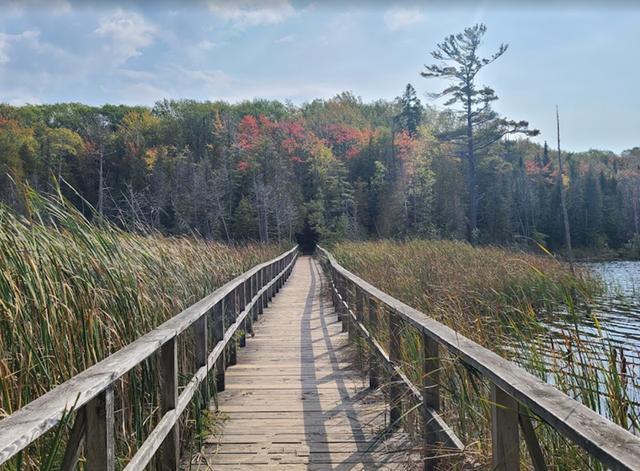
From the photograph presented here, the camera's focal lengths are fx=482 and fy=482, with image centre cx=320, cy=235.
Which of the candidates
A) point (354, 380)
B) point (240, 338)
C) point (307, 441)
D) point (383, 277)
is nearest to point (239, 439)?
point (307, 441)

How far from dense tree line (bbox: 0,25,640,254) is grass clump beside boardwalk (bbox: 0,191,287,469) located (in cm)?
3362

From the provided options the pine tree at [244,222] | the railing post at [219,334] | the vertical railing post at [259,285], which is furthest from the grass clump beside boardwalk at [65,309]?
the pine tree at [244,222]

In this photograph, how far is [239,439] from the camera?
11.0 feet

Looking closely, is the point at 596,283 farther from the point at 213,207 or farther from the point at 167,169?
the point at 167,169

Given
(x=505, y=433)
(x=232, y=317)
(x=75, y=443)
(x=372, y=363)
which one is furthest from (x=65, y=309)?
(x=232, y=317)

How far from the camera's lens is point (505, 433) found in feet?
5.43

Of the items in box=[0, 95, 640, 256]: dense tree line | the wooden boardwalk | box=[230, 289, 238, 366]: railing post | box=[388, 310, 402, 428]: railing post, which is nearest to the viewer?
the wooden boardwalk

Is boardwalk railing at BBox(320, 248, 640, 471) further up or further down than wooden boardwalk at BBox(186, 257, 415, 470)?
further up

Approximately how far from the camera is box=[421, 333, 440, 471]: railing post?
8.20 ft

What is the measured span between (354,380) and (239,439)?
1.64m

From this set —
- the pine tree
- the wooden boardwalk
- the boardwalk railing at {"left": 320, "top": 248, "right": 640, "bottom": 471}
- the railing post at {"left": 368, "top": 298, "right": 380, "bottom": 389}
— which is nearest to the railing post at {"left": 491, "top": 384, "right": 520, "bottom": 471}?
the boardwalk railing at {"left": 320, "top": 248, "right": 640, "bottom": 471}

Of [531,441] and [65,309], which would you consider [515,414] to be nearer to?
[531,441]

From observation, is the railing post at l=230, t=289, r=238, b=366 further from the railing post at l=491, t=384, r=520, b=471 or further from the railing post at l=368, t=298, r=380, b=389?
the railing post at l=491, t=384, r=520, b=471

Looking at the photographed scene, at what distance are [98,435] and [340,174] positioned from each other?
56.8m
